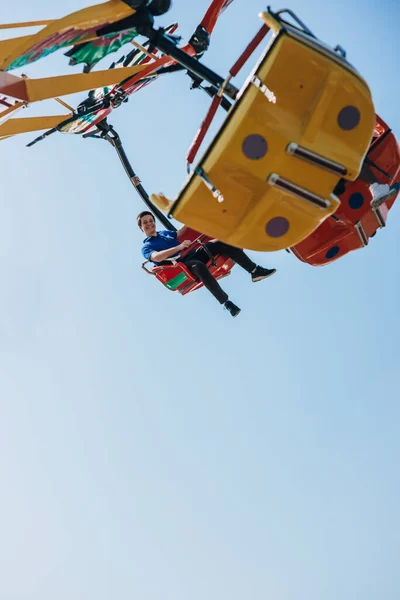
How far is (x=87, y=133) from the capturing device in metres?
9.17

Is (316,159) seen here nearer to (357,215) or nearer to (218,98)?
(218,98)

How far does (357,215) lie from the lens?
7438 mm

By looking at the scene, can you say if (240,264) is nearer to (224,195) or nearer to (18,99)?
(224,195)

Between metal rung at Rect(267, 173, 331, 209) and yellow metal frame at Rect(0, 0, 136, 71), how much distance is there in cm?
197

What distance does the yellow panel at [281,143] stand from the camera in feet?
18.2

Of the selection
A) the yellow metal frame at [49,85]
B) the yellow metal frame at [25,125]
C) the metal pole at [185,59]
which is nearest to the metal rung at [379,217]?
the metal pole at [185,59]

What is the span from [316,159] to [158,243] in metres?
3.10

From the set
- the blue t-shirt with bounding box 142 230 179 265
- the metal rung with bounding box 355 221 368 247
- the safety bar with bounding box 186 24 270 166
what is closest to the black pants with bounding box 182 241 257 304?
the blue t-shirt with bounding box 142 230 179 265

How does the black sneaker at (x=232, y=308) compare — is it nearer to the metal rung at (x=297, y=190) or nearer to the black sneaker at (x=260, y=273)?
the black sneaker at (x=260, y=273)

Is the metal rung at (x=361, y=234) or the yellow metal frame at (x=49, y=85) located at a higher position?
the metal rung at (x=361, y=234)

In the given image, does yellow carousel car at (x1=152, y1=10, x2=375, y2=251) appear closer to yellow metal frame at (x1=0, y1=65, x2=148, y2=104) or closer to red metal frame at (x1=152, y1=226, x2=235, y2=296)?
yellow metal frame at (x1=0, y1=65, x2=148, y2=104)

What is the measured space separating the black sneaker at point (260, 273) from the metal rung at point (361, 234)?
1.19m

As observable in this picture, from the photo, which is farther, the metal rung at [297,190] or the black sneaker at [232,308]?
the black sneaker at [232,308]

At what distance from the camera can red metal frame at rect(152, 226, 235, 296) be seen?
8.12 m
